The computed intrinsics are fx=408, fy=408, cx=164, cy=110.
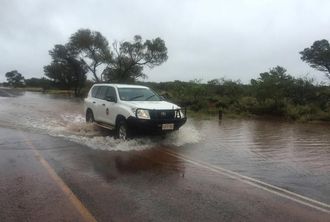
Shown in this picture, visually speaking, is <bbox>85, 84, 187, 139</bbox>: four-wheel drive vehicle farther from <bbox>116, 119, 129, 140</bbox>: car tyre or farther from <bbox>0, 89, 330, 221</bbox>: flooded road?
<bbox>0, 89, 330, 221</bbox>: flooded road

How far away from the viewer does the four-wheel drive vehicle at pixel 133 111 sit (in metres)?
11.4

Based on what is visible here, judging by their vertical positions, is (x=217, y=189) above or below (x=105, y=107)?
below

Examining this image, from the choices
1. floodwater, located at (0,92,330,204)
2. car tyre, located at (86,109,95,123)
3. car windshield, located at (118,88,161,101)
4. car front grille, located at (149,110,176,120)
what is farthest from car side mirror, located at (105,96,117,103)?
car tyre, located at (86,109,95,123)

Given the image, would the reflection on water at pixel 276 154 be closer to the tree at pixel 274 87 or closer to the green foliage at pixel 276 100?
the green foliage at pixel 276 100

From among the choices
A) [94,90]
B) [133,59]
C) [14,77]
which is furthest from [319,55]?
[14,77]

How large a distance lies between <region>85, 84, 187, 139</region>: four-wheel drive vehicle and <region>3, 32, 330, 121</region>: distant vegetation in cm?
1100

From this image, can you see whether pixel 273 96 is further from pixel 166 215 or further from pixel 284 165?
pixel 166 215

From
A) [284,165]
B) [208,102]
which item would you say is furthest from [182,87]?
[284,165]

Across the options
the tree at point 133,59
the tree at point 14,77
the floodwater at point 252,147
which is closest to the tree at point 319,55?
the tree at point 133,59

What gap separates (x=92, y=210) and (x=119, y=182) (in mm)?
1582

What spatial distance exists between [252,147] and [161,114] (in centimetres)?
277

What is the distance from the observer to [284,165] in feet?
30.0

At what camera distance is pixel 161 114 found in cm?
1156

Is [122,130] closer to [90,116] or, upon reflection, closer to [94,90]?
[90,116]
